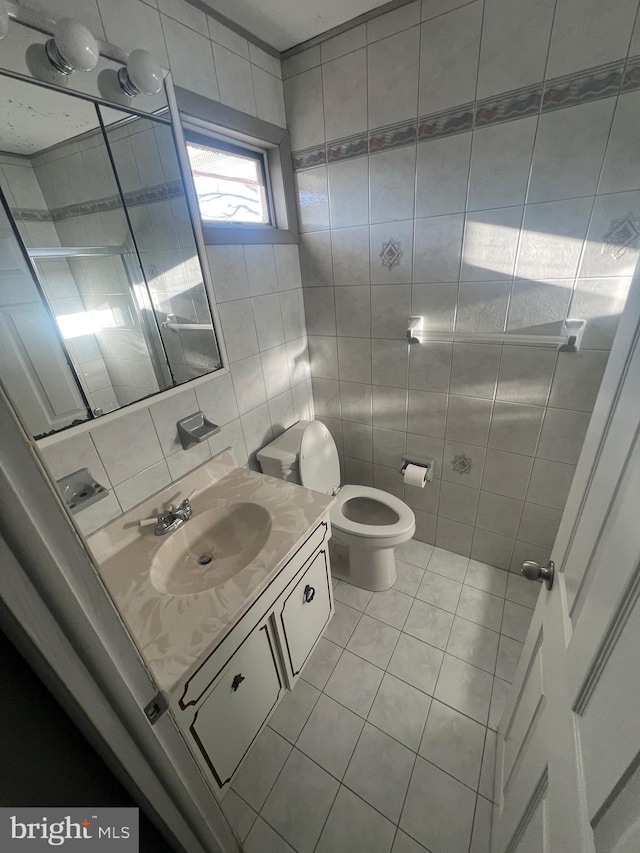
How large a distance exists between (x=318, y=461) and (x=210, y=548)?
2.38 ft

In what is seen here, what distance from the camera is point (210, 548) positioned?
1217 mm

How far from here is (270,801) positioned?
1.14 metres

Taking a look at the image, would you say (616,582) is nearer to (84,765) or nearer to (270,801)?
(84,765)

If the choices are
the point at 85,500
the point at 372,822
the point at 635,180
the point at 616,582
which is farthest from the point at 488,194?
the point at 372,822

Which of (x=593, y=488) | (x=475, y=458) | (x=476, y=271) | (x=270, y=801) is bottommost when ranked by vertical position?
(x=270, y=801)

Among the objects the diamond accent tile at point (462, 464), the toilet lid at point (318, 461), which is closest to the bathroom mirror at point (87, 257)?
the toilet lid at point (318, 461)

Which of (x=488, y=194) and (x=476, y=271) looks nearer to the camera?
(x=488, y=194)

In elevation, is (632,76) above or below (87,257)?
above

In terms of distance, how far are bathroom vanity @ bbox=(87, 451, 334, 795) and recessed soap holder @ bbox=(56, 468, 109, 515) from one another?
16 cm

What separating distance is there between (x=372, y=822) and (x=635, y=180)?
2.22 meters

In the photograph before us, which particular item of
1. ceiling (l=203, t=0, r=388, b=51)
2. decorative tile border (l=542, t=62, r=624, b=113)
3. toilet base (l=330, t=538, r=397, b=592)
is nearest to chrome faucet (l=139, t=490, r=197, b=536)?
toilet base (l=330, t=538, r=397, b=592)

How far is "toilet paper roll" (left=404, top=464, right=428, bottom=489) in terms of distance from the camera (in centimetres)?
178

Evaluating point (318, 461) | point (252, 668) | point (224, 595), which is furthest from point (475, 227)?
point (252, 668)

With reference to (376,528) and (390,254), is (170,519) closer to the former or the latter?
(376,528)
